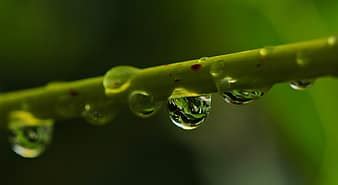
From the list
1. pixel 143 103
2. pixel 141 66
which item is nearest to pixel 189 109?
pixel 143 103

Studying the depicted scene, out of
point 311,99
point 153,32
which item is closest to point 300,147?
point 311,99

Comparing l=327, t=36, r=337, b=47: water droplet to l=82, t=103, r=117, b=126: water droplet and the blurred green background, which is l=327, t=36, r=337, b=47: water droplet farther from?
the blurred green background

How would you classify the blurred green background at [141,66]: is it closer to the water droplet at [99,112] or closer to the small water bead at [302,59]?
the water droplet at [99,112]

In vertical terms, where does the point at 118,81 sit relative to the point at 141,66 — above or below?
below

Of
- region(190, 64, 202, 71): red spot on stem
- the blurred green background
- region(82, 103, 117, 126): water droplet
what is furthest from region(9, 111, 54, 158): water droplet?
the blurred green background

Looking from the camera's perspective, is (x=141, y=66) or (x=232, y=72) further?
(x=141, y=66)

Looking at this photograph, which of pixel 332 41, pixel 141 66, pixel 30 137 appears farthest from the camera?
pixel 141 66

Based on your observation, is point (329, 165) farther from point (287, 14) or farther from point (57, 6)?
point (57, 6)

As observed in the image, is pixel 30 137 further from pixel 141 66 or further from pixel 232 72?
pixel 141 66
